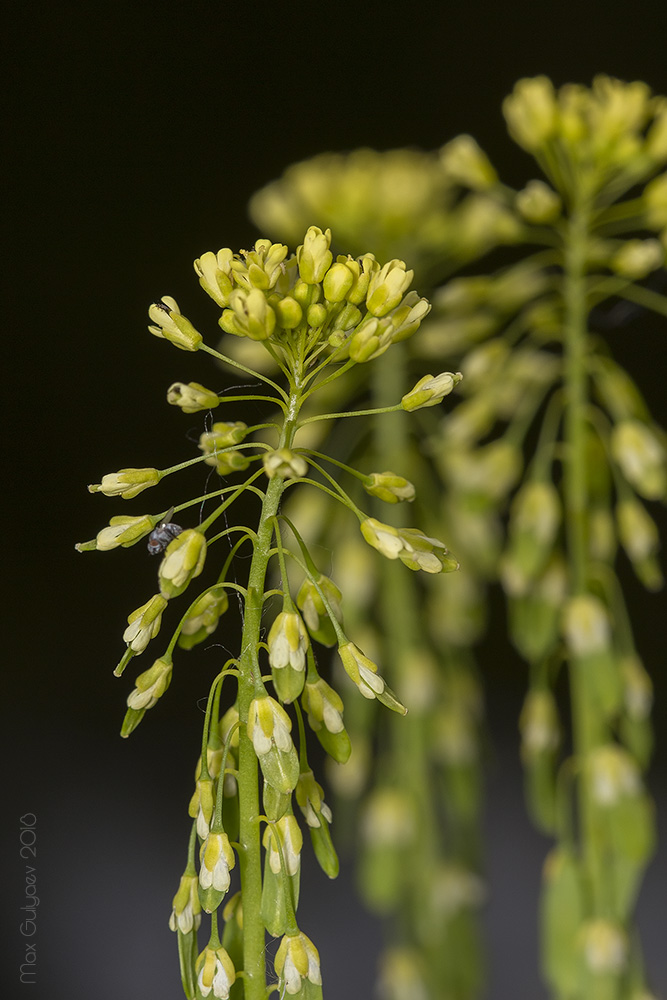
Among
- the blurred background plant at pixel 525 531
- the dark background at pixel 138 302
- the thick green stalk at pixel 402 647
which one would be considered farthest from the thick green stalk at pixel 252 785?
the dark background at pixel 138 302

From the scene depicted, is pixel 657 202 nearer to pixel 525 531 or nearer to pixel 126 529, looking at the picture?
pixel 525 531

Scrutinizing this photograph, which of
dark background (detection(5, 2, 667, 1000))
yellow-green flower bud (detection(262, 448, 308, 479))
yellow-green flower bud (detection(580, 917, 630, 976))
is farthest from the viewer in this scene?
dark background (detection(5, 2, 667, 1000))

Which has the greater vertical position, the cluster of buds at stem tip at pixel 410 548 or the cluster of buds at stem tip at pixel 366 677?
the cluster of buds at stem tip at pixel 410 548

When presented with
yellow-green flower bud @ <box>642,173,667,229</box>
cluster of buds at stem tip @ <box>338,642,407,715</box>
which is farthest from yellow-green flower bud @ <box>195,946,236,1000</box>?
yellow-green flower bud @ <box>642,173,667,229</box>

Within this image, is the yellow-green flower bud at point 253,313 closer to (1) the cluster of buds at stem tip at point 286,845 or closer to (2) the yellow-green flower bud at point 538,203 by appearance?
(1) the cluster of buds at stem tip at point 286,845

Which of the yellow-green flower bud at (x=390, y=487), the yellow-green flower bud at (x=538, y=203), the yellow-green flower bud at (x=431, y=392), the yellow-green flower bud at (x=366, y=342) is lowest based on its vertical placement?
the yellow-green flower bud at (x=390, y=487)

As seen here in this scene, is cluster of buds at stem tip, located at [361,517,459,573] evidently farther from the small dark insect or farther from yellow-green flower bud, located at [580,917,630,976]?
yellow-green flower bud, located at [580,917,630,976]

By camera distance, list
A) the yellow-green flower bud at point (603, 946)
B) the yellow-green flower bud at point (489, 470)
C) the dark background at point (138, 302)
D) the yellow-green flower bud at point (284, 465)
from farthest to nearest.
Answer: the dark background at point (138, 302), the yellow-green flower bud at point (489, 470), the yellow-green flower bud at point (603, 946), the yellow-green flower bud at point (284, 465)
